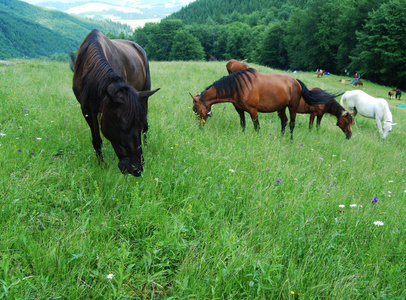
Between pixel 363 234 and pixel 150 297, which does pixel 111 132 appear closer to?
pixel 150 297

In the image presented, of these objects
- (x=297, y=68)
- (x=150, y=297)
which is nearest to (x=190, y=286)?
(x=150, y=297)

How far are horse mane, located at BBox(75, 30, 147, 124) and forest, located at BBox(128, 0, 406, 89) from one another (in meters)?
44.7

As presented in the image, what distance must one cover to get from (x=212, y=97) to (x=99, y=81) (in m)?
3.94

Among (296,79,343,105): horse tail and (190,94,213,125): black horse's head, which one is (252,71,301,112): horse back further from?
(190,94,213,125): black horse's head

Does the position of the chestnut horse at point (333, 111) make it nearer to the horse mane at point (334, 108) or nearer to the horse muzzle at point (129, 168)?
the horse mane at point (334, 108)

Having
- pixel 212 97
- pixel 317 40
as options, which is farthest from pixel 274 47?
pixel 212 97

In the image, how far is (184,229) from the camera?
84.3 inches

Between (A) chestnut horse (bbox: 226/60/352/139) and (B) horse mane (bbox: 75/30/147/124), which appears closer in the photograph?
(B) horse mane (bbox: 75/30/147/124)

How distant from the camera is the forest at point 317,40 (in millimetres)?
40875

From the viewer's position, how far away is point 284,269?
6.66 feet

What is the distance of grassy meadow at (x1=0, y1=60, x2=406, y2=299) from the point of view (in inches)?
68.8

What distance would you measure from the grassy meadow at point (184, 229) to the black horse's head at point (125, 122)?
224 millimetres

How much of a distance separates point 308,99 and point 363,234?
5.54 m

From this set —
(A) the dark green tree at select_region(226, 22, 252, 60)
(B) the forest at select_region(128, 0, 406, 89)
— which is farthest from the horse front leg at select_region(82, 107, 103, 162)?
(A) the dark green tree at select_region(226, 22, 252, 60)
